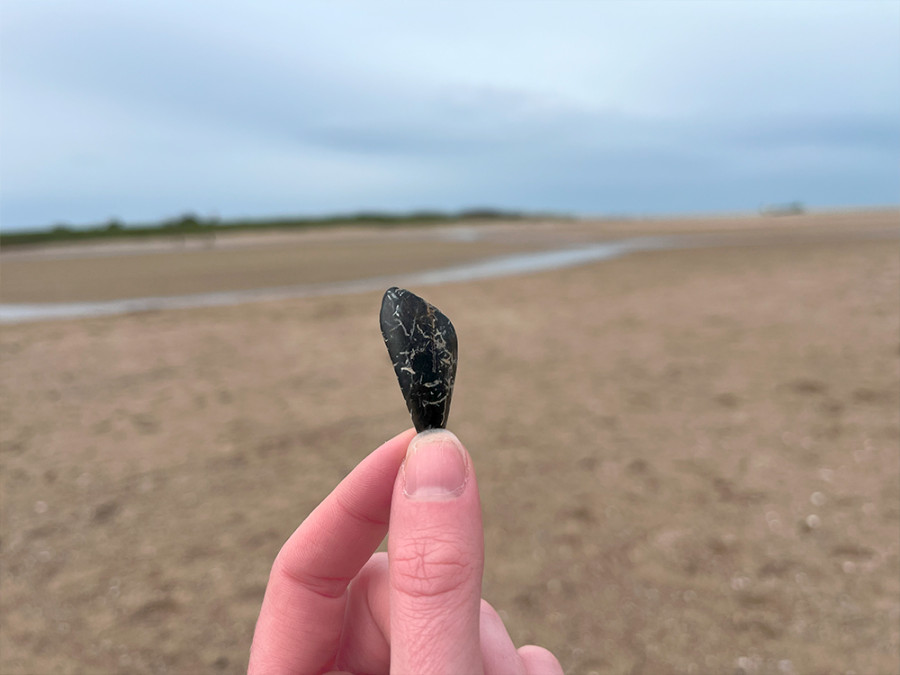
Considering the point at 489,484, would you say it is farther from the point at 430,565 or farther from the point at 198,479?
the point at 430,565

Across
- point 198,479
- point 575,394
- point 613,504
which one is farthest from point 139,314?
point 613,504

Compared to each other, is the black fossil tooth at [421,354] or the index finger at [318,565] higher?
the black fossil tooth at [421,354]

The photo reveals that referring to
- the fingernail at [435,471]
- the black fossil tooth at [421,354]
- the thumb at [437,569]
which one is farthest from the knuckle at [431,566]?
the black fossil tooth at [421,354]

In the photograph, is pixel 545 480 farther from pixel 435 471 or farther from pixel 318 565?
pixel 435 471

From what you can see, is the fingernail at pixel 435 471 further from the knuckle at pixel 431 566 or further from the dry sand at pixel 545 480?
the dry sand at pixel 545 480

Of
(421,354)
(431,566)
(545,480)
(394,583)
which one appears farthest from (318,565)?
(545,480)

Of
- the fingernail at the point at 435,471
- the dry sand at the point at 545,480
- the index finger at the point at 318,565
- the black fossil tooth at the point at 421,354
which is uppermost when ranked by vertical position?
the black fossil tooth at the point at 421,354
